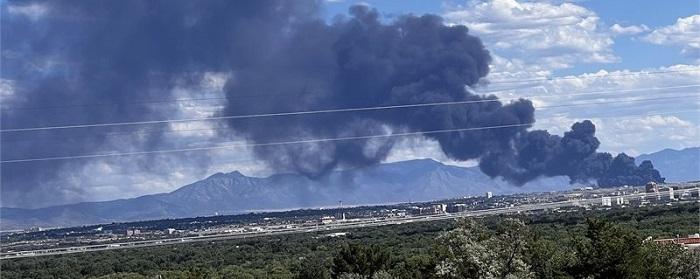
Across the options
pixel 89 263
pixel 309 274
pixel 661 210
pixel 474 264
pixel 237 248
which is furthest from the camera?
pixel 661 210

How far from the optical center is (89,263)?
115 m

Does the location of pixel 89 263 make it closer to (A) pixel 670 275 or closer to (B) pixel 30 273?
(B) pixel 30 273

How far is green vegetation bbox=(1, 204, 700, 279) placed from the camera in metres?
38.0

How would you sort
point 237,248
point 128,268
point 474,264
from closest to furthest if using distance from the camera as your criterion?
1. point 474,264
2. point 128,268
3. point 237,248

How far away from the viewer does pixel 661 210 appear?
14375 centimetres

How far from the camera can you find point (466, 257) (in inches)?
1463

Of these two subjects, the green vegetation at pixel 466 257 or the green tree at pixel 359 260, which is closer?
the green vegetation at pixel 466 257

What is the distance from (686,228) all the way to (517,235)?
217 ft

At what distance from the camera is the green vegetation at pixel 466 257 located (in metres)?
38.0

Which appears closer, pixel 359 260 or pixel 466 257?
pixel 466 257

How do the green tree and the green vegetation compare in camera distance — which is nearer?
the green vegetation

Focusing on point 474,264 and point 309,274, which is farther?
point 309,274

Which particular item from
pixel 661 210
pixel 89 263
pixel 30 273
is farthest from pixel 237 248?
pixel 661 210

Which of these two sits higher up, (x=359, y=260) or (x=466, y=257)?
(x=466, y=257)
